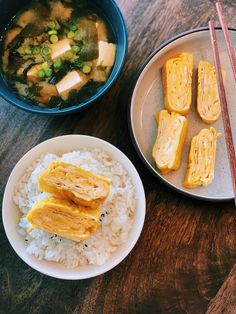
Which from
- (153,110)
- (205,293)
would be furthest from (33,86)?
(205,293)

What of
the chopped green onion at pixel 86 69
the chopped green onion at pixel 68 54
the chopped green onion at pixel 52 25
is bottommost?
the chopped green onion at pixel 86 69

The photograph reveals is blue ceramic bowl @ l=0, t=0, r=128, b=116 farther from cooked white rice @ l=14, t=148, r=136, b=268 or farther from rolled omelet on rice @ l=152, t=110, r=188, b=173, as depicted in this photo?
rolled omelet on rice @ l=152, t=110, r=188, b=173

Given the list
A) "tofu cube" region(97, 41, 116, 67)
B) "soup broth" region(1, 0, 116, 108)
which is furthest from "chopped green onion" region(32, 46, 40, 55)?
"tofu cube" region(97, 41, 116, 67)

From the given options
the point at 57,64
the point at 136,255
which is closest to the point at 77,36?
the point at 57,64

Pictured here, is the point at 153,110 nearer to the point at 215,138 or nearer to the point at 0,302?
the point at 215,138

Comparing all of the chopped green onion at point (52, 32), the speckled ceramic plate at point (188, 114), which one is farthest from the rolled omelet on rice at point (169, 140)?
the chopped green onion at point (52, 32)

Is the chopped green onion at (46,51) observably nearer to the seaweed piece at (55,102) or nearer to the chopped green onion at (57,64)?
the chopped green onion at (57,64)
